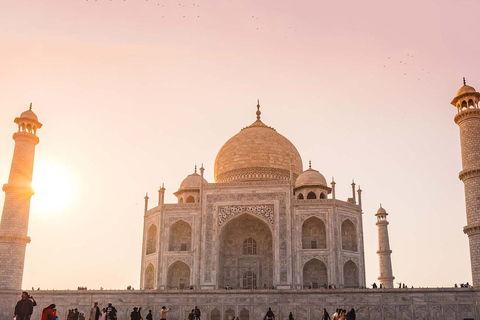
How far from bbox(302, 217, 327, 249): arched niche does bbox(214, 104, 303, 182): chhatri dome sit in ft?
15.6

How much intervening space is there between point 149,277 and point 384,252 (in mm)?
14656

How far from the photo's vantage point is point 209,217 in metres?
27.0

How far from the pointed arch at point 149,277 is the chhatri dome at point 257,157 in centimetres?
718

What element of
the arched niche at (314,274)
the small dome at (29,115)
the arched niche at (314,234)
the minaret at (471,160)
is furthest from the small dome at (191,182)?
the minaret at (471,160)

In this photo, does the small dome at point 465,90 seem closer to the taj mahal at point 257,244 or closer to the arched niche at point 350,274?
the taj mahal at point 257,244

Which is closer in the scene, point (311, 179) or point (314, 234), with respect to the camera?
point (314, 234)

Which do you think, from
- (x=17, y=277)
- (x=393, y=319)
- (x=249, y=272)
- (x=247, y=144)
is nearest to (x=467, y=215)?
(x=393, y=319)

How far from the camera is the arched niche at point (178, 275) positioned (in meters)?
27.0

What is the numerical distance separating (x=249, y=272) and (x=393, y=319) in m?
9.10

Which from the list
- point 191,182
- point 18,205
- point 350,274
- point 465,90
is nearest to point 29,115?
point 18,205

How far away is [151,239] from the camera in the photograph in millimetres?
28703

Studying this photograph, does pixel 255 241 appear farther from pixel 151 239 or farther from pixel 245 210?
pixel 151 239

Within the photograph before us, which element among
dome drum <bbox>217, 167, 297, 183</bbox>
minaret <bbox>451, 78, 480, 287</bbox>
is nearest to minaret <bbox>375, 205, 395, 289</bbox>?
dome drum <bbox>217, 167, 297, 183</bbox>

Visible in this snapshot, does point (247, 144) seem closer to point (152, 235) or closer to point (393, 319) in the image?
point (152, 235)
